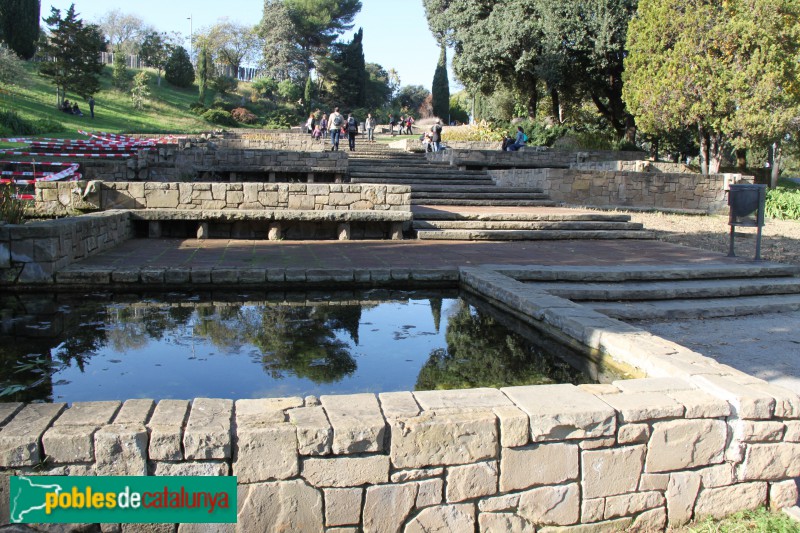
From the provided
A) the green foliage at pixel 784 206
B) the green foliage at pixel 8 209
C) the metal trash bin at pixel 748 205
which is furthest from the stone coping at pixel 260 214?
the green foliage at pixel 784 206

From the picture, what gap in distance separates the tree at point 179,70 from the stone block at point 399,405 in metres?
48.4

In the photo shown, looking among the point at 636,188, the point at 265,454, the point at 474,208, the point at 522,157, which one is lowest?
the point at 265,454

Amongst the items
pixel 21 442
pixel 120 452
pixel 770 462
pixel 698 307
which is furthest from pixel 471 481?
pixel 698 307

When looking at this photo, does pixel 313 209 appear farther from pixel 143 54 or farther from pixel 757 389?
pixel 143 54

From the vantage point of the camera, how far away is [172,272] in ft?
20.2

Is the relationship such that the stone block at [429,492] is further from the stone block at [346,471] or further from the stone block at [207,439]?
the stone block at [207,439]

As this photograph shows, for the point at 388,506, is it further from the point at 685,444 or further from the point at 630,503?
the point at 685,444

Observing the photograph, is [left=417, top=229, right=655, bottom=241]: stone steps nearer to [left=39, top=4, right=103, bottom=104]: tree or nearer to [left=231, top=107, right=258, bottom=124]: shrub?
[left=39, top=4, right=103, bottom=104]: tree

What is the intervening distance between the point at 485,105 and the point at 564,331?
1556 inches

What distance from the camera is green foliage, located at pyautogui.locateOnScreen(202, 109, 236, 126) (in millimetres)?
37406

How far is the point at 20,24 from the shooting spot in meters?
36.8

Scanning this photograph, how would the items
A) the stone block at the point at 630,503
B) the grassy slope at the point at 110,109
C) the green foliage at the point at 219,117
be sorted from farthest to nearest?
the green foliage at the point at 219,117, the grassy slope at the point at 110,109, the stone block at the point at 630,503

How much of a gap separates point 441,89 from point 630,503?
47658mm

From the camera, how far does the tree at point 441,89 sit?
47.7 meters
